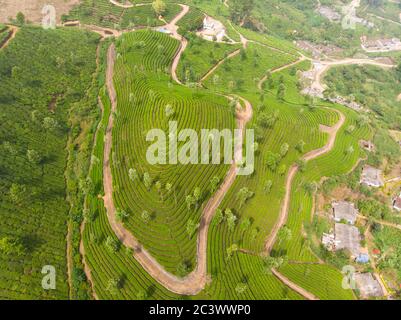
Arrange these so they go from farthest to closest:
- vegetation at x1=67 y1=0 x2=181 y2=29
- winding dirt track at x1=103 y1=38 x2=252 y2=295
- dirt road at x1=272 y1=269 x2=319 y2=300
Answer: vegetation at x1=67 y1=0 x2=181 y2=29 → dirt road at x1=272 y1=269 x2=319 y2=300 → winding dirt track at x1=103 y1=38 x2=252 y2=295

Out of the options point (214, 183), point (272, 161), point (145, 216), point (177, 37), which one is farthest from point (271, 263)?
point (177, 37)

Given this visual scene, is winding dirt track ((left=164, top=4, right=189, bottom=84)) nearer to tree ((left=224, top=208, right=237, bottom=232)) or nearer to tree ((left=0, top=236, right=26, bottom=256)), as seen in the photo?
tree ((left=224, top=208, right=237, bottom=232))

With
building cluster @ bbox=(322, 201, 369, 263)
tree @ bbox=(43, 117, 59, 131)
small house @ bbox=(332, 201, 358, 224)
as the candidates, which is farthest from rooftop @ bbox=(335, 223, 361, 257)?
tree @ bbox=(43, 117, 59, 131)

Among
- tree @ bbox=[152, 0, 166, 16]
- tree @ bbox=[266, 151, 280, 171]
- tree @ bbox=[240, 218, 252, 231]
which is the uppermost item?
tree @ bbox=[152, 0, 166, 16]

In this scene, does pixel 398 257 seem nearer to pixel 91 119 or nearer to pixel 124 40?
pixel 91 119

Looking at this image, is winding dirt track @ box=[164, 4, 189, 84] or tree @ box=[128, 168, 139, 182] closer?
tree @ box=[128, 168, 139, 182]

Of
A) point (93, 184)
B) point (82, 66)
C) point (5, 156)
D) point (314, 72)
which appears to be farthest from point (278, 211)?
point (314, 72)
